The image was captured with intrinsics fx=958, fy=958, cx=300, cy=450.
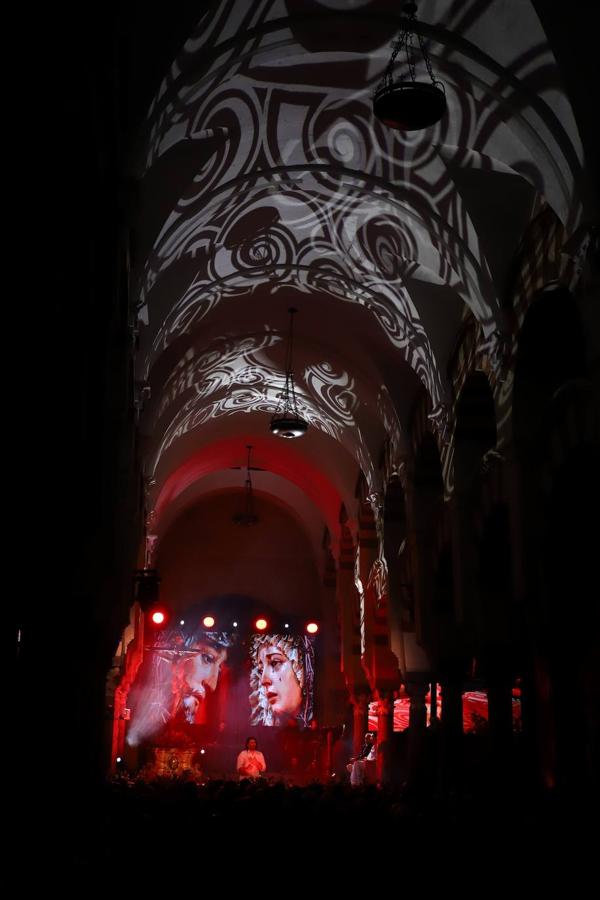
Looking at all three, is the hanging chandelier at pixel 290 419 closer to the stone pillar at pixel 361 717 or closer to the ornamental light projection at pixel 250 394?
the ornamental light projection at pixel 250 394

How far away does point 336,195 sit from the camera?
11586mm

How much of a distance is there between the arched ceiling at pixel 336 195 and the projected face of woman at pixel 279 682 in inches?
417

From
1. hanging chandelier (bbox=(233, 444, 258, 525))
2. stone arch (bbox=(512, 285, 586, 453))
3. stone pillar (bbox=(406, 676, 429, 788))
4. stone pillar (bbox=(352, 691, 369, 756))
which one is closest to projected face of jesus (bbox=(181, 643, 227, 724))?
hanging chandelier (bbox=(233, 444, 258, 525))

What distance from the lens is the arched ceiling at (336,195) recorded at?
8.42 meters

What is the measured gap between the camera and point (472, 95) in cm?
903

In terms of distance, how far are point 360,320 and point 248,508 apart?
12.9 m

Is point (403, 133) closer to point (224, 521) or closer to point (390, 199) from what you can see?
point (390, 199)

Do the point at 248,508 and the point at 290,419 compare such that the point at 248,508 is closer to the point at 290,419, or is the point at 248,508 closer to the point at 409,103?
the point at 290,419

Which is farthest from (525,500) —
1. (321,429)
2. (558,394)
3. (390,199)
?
(321,429)

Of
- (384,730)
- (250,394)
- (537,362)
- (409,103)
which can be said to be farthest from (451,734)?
(409,103)

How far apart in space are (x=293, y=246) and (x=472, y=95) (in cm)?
424

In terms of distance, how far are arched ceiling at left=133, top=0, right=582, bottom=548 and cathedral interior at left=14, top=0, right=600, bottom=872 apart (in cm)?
4

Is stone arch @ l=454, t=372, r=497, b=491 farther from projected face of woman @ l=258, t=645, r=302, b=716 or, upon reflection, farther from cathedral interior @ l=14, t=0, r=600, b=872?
projected face of woman @ l=258, t=645, r=302, b=716

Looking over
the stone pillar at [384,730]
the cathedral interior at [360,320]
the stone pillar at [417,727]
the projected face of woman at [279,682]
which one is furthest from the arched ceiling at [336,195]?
the projected face of woman at [279,682]
